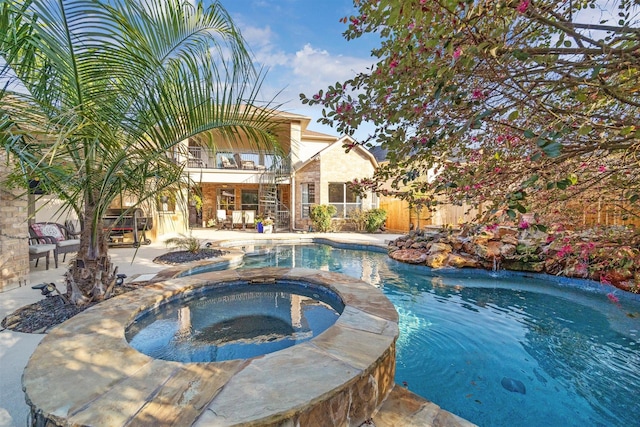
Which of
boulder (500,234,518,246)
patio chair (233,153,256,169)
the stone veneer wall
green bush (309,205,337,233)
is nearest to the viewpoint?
the stone veneer wall

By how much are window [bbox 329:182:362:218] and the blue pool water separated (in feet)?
33.3

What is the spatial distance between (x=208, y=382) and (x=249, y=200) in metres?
18.1

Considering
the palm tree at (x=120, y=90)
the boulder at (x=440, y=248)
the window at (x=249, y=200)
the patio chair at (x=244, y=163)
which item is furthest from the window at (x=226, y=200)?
the palm tree at (x=120, y=90)

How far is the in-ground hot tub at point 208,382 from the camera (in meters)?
1.66

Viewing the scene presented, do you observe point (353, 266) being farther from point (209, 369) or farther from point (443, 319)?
point (209, 369)

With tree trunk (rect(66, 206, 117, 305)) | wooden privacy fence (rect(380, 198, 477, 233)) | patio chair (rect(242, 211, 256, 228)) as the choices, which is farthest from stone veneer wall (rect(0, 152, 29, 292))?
wooden privacy fence (rect(380, 198, 477, 233))

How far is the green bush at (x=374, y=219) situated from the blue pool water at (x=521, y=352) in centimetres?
921

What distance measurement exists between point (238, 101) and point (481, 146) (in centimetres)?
273

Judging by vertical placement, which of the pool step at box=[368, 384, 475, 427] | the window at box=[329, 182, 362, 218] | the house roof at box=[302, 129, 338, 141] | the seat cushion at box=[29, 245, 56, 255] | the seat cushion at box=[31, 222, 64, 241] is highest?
the house roof at box=[302, 129, 338, 141]

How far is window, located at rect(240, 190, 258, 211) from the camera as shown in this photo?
63.5 ft

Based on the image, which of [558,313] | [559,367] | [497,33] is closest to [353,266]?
[558,313]

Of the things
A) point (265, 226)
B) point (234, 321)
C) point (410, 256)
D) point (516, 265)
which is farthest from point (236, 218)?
point (234, 321)

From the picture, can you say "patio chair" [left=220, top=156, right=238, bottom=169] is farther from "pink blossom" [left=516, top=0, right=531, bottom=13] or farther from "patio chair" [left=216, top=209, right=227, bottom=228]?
"pink blossom" [left=516, top=0, right=531, bottom=13]

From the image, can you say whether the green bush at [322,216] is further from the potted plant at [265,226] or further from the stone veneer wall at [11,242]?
the stone veneer wall at [11,242]
